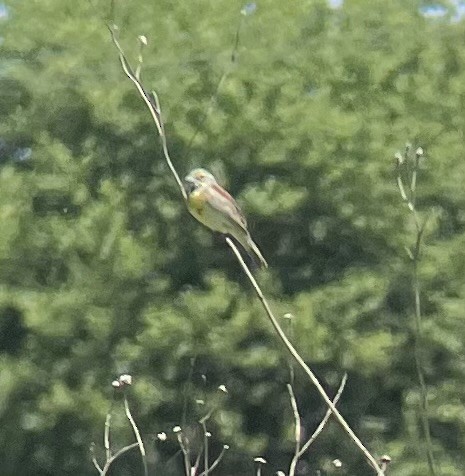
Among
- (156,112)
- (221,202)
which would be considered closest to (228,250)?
(221,202)

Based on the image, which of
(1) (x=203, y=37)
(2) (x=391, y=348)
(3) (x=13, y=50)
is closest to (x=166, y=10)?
(1) (x=203, y=37)

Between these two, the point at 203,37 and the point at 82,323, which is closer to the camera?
the point at 82,323

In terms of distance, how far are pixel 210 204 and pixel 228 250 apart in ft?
12.0

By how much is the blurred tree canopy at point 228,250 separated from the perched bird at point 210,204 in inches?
121

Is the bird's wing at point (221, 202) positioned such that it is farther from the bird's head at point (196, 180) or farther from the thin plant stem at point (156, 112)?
the thin plant stem at point (156, 112)

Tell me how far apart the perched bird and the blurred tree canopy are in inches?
121

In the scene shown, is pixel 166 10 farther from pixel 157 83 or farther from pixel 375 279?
pixel 375 279

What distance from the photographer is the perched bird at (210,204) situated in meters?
2.40

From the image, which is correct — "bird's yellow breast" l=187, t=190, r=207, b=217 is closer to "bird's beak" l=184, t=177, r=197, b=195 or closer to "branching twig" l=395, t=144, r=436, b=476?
"bird's beak" l=184, t=177, r=197, b=195

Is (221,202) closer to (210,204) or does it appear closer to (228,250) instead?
(210,204)

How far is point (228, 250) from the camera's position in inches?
240

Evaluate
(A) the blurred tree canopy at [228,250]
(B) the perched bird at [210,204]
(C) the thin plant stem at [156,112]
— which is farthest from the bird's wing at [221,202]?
(A) the blurred tree canopy at [228,250]

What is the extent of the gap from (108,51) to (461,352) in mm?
2348

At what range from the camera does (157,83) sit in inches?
242
